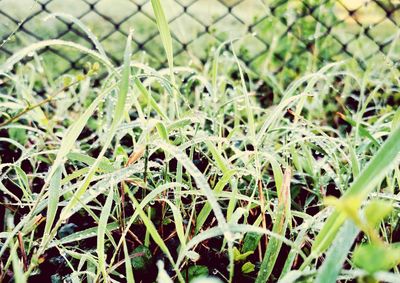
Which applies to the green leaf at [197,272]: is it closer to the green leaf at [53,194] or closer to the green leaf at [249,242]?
the green leaf at [249,242]

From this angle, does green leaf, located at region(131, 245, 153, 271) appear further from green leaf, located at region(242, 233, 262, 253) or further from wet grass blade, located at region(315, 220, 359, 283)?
wet grass blade, located at region(315, 220, 359, 283)

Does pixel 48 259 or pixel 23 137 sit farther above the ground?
pixel 23 137

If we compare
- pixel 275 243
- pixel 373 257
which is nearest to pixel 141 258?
pixel 275 243

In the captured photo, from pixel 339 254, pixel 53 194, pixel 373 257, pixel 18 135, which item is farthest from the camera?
pixel 18 135

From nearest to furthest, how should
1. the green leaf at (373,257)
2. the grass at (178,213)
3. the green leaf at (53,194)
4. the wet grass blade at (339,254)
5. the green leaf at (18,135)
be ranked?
the green leaf at (373,257) < the wet grass blade at (339,254) < the grass at (178,213) < the green leaf at (53,194) < the green leaf at (18,135)

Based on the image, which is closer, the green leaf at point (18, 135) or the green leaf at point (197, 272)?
the green leaf at point (197, 272)

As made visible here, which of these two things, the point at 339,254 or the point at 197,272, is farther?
the point at 197,272

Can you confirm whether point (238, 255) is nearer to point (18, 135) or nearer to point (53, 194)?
point (53, 194)

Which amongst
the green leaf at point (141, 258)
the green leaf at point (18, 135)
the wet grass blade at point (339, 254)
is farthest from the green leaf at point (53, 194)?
the green leaf at point (18, 135)

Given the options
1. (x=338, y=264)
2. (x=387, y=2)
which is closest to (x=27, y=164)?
(x=338, y=264)

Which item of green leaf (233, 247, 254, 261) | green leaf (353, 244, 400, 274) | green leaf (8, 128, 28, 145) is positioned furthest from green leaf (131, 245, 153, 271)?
green leaf (8, 128, 28, 145)

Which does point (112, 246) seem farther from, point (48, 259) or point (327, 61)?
point (327, 61)
